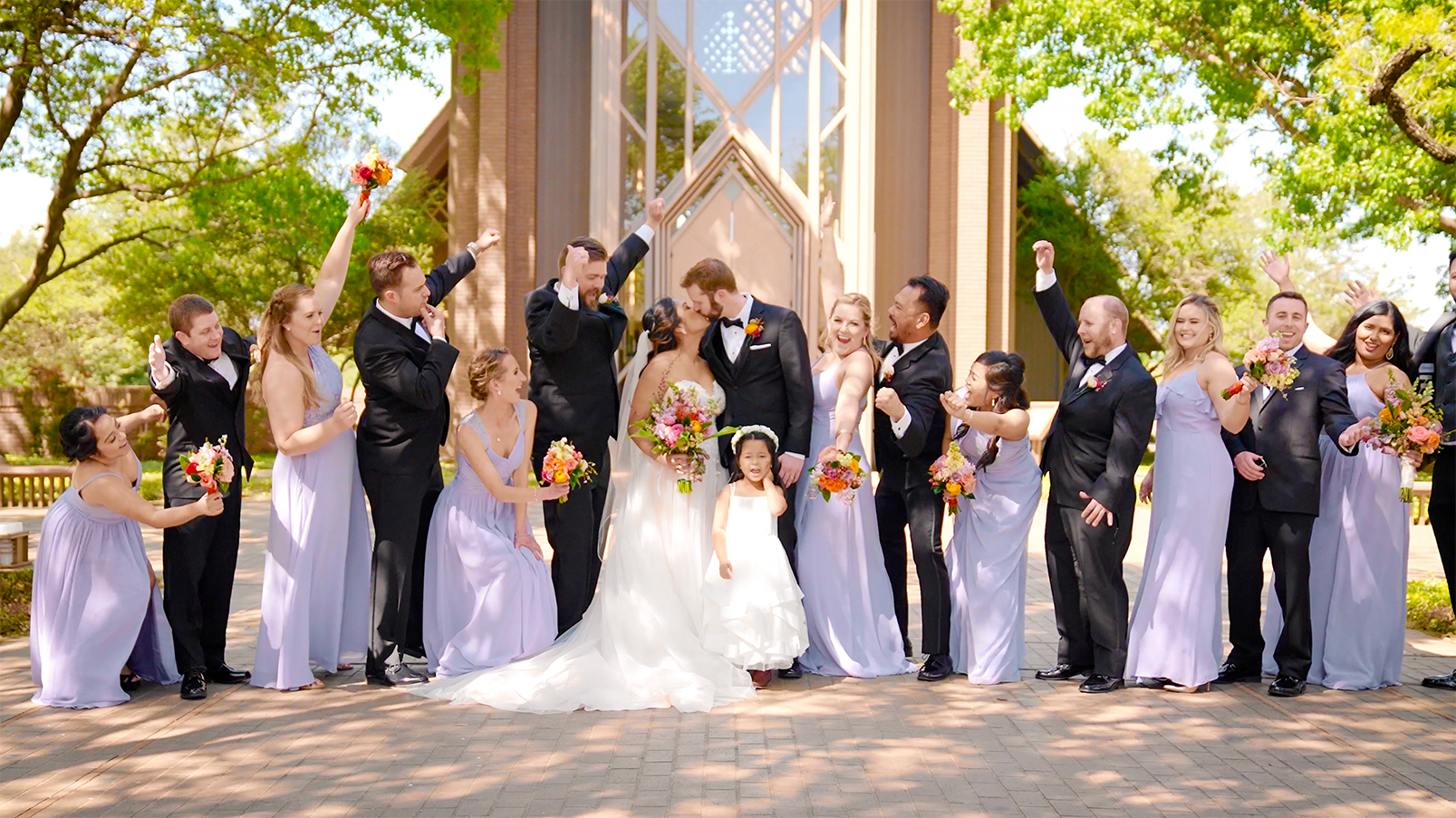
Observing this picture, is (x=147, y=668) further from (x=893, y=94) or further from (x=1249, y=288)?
(x=1249, y=288)

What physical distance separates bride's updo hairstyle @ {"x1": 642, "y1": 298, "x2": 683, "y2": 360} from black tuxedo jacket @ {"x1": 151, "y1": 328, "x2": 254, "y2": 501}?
228 centimetres

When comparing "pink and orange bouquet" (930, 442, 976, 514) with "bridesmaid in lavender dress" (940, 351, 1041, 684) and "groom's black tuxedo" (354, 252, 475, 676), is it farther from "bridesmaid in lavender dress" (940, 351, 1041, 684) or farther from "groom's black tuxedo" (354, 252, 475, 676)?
"groom's black tuxedo" (354, 252, 475, 676)

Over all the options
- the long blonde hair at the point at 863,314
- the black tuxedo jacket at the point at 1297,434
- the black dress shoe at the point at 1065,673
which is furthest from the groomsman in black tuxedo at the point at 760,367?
the black tuxedo jacket at the point at 1297,434

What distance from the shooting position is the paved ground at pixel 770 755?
16.4 ft

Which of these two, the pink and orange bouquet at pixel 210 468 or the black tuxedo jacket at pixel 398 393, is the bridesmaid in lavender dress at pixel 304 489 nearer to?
the black tuxedo jacket at pixel 398 393

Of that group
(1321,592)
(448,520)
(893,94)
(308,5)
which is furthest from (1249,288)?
(448,520)

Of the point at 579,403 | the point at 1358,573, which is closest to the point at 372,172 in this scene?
the point at 579,403

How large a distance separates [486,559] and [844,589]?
2.10 meters

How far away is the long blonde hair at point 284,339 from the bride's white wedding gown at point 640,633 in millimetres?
1751

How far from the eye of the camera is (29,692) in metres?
6.90

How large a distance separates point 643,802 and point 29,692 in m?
4.03

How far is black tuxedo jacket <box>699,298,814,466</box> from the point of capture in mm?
7246

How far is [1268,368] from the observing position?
661 centimetres

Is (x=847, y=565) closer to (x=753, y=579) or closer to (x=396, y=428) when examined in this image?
(x=753, y=579)
